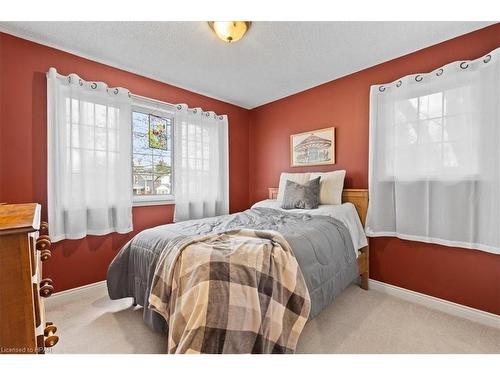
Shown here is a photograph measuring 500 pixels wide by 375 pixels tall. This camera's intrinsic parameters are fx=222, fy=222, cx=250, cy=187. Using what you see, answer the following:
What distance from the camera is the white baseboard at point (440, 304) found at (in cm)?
177

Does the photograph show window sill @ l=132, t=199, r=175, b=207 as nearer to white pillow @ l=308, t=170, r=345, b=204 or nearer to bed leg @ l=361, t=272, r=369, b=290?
white pillow @ l=308, t=170, r=345, b=204

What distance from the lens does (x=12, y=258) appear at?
0.62 metres

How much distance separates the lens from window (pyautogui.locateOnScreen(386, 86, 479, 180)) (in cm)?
180

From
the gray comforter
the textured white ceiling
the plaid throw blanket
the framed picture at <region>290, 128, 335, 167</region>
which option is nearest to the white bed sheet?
the gray comforter

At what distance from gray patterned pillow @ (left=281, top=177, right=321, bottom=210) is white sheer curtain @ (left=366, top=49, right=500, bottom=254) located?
563 mm

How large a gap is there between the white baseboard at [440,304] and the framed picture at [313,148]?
1.48 meters

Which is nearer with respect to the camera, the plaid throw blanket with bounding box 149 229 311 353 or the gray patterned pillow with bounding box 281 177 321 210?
the plaid throw blanket with bounding box 149 229 311 353

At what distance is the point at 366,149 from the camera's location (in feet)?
8.15

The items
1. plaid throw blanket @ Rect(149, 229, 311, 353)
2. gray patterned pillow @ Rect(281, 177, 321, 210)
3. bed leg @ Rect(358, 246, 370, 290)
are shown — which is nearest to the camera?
plaid throw blanket @ Rect(149, 229, 311, 353)

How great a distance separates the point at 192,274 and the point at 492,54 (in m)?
2.61

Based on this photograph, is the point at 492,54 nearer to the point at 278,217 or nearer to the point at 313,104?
the point at 313,104

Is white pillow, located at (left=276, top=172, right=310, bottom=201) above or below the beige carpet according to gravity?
above

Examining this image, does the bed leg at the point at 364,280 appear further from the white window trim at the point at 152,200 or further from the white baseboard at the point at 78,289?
the white baseboard at the point at 78,289
